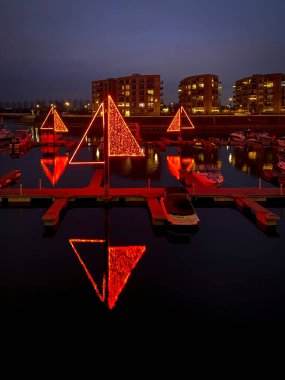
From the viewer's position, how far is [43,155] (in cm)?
6838

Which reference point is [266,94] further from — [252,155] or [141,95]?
[252,155]

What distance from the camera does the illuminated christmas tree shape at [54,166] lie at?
48156 millimetres

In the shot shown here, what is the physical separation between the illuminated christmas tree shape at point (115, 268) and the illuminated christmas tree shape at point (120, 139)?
7932 millimetres

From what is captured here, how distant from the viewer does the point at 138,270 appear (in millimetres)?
21656

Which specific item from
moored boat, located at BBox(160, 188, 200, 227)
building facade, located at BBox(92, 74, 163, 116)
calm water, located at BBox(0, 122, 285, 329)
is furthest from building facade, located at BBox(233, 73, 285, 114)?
→ moored boat, located at BBox(160, 188, 200, 227)

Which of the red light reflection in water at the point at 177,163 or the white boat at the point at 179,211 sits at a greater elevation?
A: the red light reflection in water at the point at 177,163

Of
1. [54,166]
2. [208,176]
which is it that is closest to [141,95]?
[54,166]

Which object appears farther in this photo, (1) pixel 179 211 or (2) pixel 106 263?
(1) pixel 179 211

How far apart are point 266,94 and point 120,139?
167m

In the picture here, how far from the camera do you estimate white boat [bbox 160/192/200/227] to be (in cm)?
2667

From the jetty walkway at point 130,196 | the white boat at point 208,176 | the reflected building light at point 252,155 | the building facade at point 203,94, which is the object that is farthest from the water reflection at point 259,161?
the building facade at point 203,94

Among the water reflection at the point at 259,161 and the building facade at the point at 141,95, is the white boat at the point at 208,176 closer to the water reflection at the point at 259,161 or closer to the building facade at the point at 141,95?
the water reflection at the point at 259,161

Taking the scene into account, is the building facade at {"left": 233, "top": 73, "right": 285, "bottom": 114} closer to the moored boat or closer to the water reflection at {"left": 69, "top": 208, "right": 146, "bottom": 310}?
the moored boat

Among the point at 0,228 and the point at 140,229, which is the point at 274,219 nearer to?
the point at 140,229
